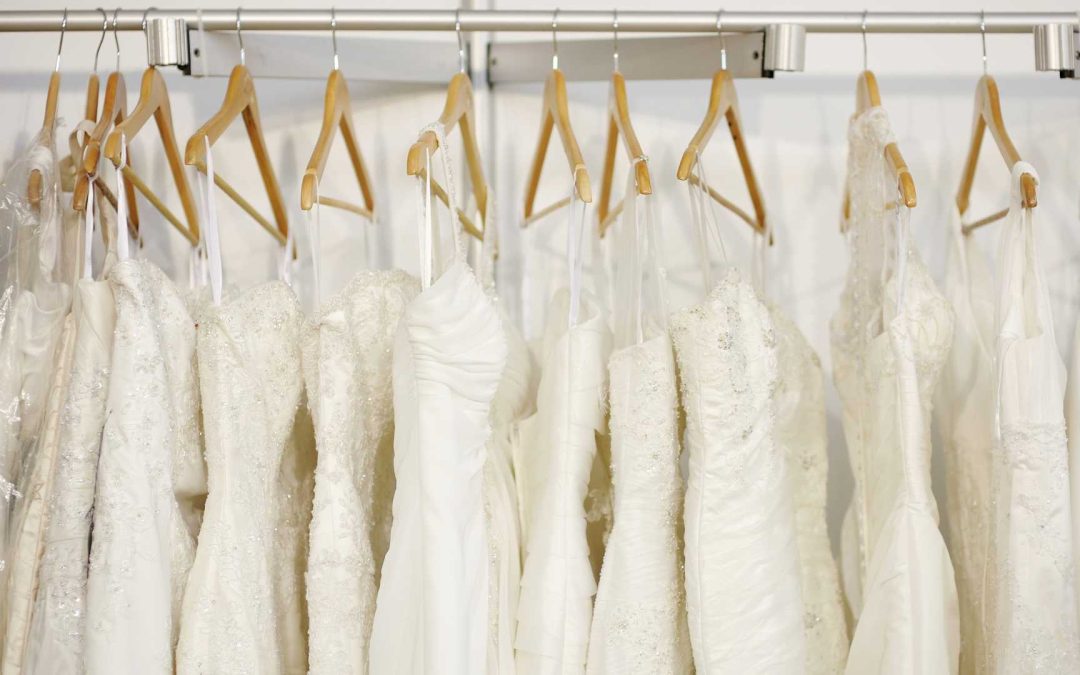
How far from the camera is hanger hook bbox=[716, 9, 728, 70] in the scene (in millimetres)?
1124

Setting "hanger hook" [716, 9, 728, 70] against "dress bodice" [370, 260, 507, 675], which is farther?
"hanger hook" [716, 9, 728, 70]

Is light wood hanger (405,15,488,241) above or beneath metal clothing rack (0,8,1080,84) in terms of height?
beneath

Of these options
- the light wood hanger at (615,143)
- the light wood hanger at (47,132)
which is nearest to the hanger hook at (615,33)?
the light wood hanger at (615,143)

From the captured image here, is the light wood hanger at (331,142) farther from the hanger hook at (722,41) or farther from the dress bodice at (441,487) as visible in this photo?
the hanger hook at (722,41)

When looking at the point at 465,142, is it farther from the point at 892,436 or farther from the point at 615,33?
the point at 892,436

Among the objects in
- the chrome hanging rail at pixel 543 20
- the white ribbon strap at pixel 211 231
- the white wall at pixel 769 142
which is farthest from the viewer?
the white wall at pixel 769 142

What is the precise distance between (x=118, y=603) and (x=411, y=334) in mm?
323

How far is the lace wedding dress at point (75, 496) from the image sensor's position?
0.93m

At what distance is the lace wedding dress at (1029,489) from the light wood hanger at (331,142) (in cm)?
63

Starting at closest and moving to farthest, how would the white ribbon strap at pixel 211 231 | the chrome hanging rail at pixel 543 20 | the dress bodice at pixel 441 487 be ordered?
the dress bodice at pixel 441 487 < the white ribbon strap at pixel 211 231 < the chrome hanging rail at pixel 543 20

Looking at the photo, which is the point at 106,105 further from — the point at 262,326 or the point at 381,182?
the point at 381,182
